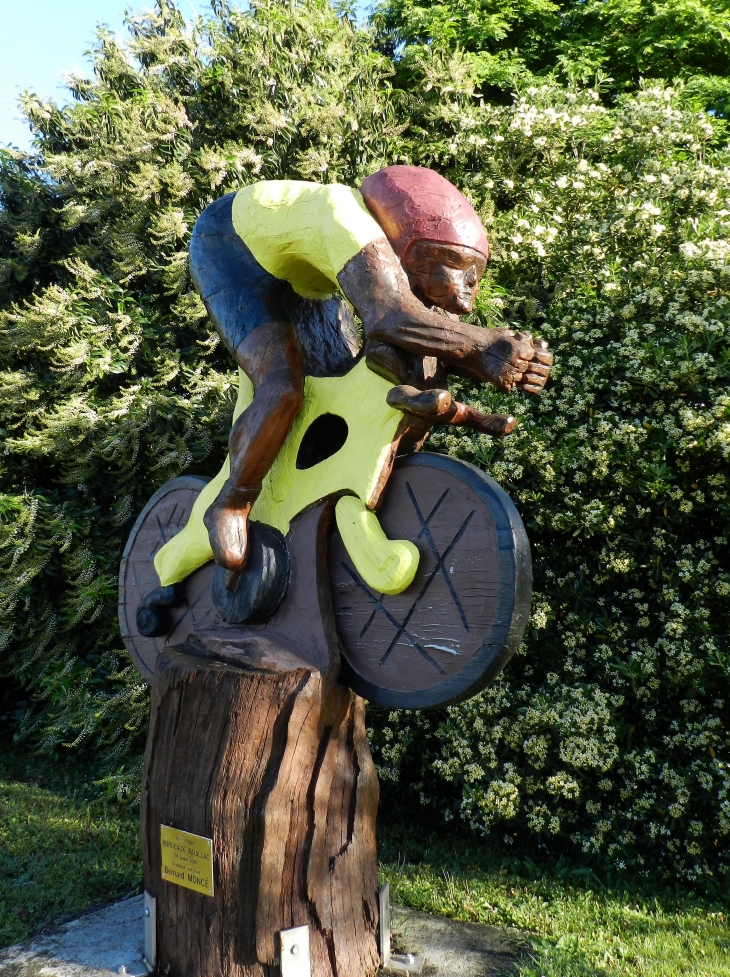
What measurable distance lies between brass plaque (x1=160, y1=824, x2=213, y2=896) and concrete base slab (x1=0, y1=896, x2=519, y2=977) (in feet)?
1.32

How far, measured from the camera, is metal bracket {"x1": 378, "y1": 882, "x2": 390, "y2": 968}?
269 centimetres

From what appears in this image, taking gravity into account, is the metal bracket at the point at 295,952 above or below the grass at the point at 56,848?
above

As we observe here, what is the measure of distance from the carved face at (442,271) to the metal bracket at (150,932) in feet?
6.86

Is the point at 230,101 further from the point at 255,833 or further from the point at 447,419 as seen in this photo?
the point at 255,833

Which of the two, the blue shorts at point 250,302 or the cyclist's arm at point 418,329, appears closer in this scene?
the cyclist's arm at point 418,329

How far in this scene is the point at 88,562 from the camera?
5.27m

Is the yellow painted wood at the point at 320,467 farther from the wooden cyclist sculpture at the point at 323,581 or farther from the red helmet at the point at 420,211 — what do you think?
the red helmet at the point at 420,211

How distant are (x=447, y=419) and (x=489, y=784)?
7.88ft

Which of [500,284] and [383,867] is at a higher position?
[500,284]

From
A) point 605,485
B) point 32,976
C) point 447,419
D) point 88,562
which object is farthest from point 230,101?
point 32,976

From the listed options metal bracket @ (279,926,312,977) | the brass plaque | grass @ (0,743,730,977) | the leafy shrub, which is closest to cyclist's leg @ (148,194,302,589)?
the brass plaque

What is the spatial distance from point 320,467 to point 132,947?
181 cm

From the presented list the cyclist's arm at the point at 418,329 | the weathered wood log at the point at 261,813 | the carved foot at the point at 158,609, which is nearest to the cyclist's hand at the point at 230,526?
the weathered wood log at the point at 261,813

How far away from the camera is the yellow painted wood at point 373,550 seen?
2.26 metres
